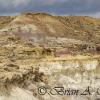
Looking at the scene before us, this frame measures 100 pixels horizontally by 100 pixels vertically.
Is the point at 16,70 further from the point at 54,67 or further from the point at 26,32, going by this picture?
the point at 26,32

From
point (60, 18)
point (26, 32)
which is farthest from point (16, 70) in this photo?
point (60, 18)

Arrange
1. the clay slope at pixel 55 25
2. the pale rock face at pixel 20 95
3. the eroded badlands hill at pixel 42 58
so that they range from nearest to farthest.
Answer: the pale rock face at pixel 20 95
the eroded badlands hill at pixel 42 58
the clay slope at pixel 55 25

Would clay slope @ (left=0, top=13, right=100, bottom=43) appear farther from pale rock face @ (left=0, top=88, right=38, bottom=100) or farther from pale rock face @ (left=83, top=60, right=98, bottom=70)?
pale rock face @ (left=0, top=88, right=38, bottom=100)

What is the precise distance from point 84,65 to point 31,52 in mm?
7917

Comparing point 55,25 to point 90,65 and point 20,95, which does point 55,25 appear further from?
point 20,95

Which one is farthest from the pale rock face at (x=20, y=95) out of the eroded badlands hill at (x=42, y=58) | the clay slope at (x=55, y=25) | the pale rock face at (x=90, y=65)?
the clay slope at (x=55, y=25)

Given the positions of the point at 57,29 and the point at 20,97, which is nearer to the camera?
the point at 20,97

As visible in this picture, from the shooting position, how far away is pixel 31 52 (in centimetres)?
6906

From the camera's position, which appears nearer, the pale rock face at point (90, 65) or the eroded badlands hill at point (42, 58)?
the eroded badlands hill at point (42, 58)

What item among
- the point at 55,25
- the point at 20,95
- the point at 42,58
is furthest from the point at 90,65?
the point at 55,25

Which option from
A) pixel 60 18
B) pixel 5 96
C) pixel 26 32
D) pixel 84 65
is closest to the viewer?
pixel 5 96

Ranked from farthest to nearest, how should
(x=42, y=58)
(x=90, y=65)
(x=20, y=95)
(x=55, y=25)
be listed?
(x=55, y=25) < (x=42, y=58) < (x=90, y=65) < (x=20, y=95)

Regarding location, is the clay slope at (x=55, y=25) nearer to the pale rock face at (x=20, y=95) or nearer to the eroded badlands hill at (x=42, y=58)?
the eroded badlands hill at (x=42, y=58)

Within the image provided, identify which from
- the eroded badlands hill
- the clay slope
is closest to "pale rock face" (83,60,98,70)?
the eroded badlands hill
